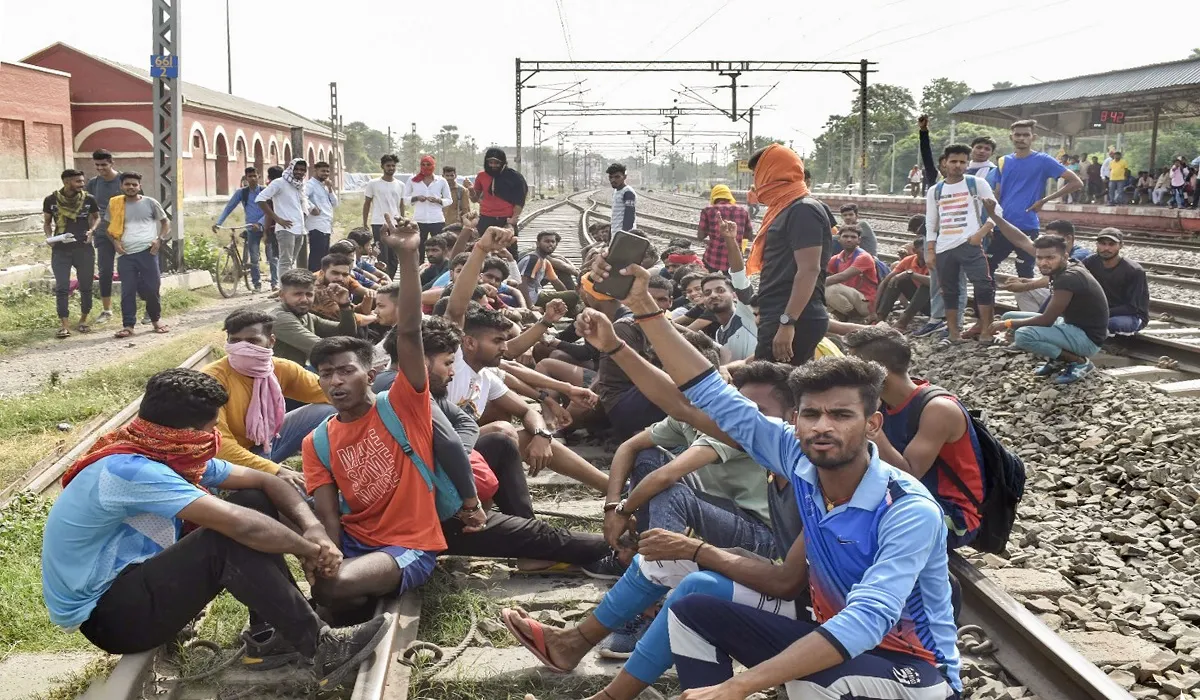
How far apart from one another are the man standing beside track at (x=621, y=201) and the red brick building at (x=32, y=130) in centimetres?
2216

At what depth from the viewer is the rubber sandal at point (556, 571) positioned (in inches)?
187

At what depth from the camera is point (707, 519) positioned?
13.6 ft

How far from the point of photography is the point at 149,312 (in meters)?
11.5

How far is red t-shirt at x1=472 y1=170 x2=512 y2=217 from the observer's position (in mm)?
12250

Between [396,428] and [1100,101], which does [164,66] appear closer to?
[396,428]

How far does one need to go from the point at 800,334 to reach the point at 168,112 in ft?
40.6

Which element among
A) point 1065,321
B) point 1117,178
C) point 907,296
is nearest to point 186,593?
point 1065,321

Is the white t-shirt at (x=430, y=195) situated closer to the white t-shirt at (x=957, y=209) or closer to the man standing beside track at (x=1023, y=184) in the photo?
the white t-shirt at (x=957, y=209)

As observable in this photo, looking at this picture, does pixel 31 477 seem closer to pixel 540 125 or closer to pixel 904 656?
pixel 904 656

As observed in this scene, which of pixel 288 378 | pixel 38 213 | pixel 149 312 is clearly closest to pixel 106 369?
pixel 149 312

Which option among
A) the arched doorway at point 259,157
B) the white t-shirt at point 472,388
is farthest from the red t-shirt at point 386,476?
the arched doorway at point 259,157

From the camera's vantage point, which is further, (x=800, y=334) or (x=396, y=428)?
(x=800, y=334)

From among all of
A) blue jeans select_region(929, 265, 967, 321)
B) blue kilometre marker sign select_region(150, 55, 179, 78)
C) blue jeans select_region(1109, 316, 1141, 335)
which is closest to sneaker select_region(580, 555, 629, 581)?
blue jeans select_region(1109, 316, 1141, 335)

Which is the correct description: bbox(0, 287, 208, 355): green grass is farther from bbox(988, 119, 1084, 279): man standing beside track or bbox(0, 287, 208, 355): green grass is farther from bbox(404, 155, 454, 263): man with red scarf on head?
bbox(988, 119, 1084, 279): man standing beside track
